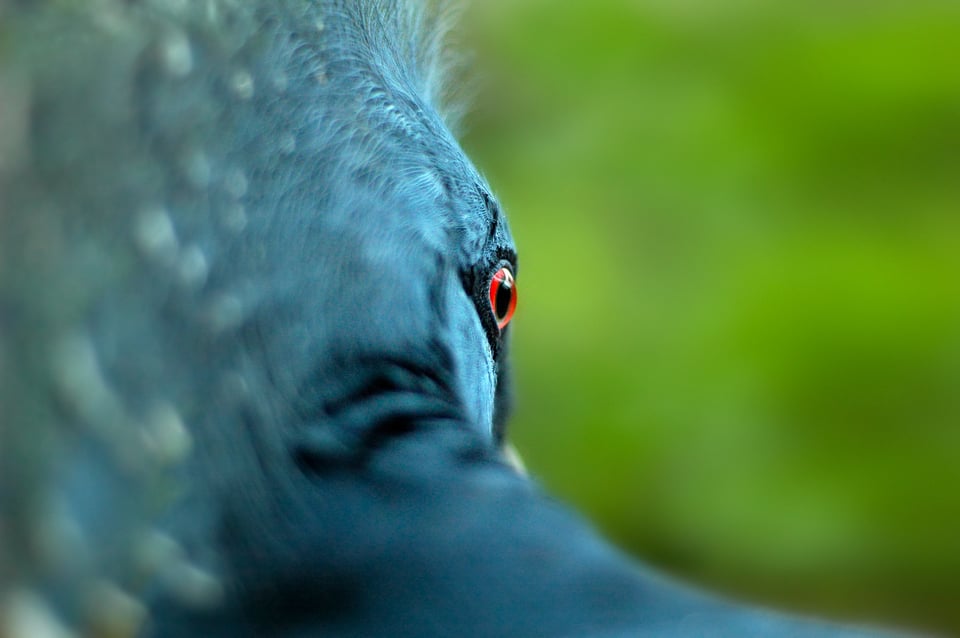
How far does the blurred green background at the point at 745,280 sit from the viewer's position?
4.33 metres

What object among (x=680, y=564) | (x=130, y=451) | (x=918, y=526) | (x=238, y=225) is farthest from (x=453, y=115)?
(x=918, y=526)

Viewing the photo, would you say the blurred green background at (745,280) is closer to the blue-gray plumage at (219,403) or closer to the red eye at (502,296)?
the red eye at (502,296)

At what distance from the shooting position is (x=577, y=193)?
516cm

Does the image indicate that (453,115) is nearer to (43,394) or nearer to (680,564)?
(43,394)

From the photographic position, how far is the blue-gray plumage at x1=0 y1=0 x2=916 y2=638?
98 cm

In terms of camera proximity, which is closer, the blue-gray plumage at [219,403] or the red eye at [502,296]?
the blue-gray plumage at [219,403]

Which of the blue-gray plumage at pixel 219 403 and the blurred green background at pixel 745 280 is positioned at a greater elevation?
the blurred green background at pixel 745 280

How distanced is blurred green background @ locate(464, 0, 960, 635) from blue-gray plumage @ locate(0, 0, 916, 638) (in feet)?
8.16

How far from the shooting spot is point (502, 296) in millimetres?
1644

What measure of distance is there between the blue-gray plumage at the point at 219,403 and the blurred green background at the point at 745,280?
8.16 feet

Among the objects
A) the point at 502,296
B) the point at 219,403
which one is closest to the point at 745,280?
the point at 502,296

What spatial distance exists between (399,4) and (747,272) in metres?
3.58

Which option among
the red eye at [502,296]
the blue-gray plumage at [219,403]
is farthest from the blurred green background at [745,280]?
the blue-gray plumage at [219,403]

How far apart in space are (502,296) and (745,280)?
11.2 ft
